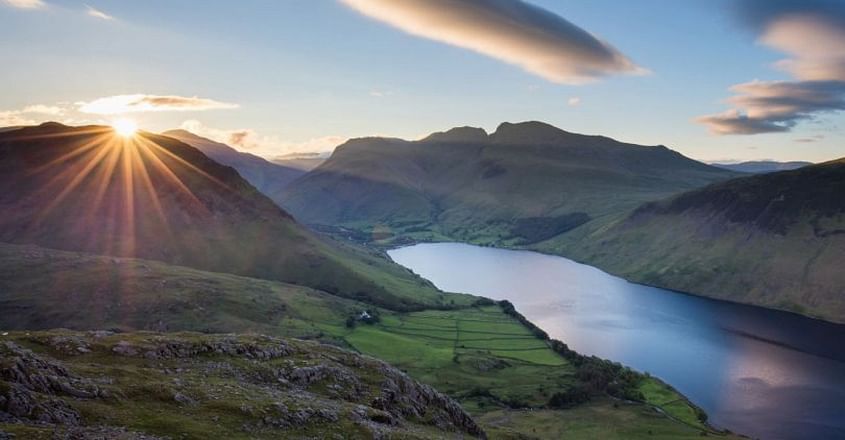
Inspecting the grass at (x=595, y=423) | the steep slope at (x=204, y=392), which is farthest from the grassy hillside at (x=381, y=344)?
the steep slope at (x=204, y=392)

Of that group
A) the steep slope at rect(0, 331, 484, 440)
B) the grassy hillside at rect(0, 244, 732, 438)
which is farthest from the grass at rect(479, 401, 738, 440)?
the steep slope at rect(0, 331, 484, 440)

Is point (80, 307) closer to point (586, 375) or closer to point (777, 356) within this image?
point (586, 375)

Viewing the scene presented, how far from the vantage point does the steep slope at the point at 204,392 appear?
40969mm

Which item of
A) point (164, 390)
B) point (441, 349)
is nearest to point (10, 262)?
point (441, 349)

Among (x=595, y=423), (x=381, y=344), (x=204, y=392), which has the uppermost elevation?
(x=204, y=392)

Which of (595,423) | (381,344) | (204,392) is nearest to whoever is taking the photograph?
(204,392)

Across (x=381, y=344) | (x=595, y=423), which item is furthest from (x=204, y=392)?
(x=381, y=344)

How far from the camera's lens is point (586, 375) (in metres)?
166

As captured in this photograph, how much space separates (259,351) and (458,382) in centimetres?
9939

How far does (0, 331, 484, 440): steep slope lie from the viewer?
41.0m

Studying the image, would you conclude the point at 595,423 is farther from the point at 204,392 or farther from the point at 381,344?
the point at 204,392

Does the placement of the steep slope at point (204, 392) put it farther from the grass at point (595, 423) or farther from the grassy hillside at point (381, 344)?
the grassy hillside at point (381, 344)

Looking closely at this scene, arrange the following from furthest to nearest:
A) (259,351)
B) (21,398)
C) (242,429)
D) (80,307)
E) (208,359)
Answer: (80,307), (259,351), (208,359), (242,429), (21,398)

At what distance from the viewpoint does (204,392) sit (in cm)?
5247
